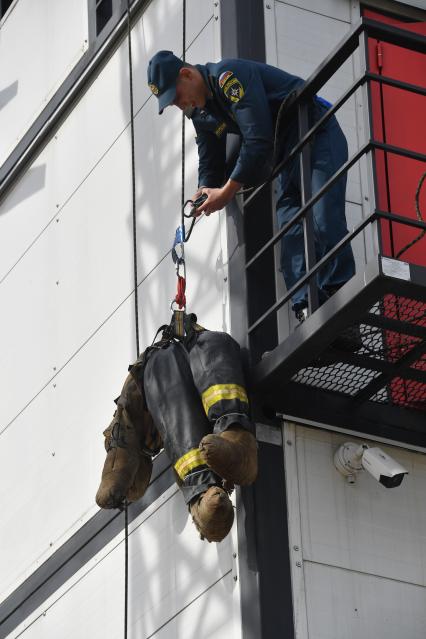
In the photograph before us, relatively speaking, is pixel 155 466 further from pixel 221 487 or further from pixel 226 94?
pixel 226 94

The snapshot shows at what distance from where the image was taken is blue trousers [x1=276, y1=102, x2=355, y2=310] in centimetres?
927

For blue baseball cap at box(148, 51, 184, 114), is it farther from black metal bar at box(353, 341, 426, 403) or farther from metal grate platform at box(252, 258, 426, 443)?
black metal bar at box(353, 341, 426, 403)

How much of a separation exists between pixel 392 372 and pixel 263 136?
4.98ft

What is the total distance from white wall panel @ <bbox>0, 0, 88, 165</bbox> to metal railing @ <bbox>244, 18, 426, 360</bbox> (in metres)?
3.71

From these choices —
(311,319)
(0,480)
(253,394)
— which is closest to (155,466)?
(253,394)

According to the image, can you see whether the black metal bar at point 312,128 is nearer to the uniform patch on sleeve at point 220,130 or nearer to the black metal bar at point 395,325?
the uniform patch on sleeve at point 220,130

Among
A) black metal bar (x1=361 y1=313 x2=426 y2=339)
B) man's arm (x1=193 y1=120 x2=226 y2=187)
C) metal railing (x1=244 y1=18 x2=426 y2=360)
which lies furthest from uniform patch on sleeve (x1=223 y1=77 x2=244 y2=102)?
black metal bar (x1=361 y1=313 x2=426 y2=339)

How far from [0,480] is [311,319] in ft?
14.2

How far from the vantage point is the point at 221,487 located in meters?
8.88

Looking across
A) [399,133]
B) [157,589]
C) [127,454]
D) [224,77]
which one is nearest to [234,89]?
[224,77]

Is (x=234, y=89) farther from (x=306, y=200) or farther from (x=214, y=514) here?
(x=214, y=514)

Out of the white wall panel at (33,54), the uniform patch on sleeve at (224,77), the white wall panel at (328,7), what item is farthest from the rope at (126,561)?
the white wall panel at (33,54)

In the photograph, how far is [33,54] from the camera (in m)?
14.0

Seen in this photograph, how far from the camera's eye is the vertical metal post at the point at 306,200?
29.6 feet
